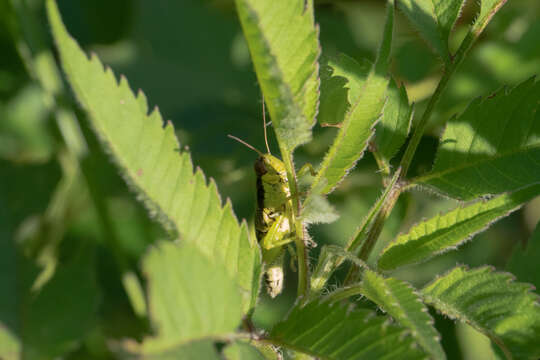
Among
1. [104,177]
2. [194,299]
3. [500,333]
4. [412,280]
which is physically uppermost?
[194,299]

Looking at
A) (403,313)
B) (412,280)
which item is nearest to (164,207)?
(403,313)

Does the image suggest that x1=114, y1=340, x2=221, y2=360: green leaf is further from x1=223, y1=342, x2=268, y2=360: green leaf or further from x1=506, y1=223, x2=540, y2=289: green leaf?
x1=506, y1=223, x2=540, y2=289: green leaf

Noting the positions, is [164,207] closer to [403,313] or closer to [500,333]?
[403,313]

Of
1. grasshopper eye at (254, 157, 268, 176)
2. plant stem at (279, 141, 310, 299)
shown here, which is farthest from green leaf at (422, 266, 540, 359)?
grasshopper eye at (254, 157, 268, 176)

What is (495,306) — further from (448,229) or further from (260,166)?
(260,166)

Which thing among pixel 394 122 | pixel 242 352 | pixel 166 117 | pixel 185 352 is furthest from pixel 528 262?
pixel 166 117

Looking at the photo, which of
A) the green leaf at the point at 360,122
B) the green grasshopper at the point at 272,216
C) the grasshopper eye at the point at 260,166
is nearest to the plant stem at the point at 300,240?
the green leaf at the point at 360,122
